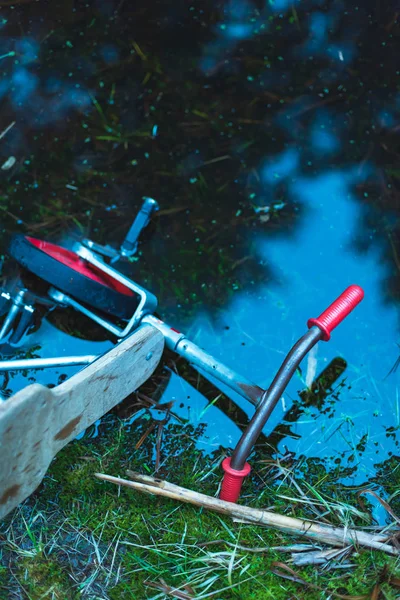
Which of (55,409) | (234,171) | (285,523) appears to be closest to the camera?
(55,409)

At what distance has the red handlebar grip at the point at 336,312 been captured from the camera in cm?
219

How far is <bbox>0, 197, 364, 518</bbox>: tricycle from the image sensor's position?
177cm

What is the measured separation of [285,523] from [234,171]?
5.14 ft

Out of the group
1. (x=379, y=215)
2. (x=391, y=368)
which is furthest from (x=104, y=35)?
(x=391, y=368)

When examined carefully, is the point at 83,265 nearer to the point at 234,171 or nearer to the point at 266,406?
the point at 234,171

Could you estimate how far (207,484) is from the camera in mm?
2342

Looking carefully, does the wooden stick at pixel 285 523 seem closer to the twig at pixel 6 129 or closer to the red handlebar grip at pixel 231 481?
the red handlebar grip at pixel 231 481

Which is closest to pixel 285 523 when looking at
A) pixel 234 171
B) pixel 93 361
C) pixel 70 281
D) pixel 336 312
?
pixel 336 312

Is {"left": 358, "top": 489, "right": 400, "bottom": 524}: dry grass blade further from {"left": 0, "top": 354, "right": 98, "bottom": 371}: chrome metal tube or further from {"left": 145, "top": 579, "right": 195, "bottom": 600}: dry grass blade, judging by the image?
{"left": 0, "top": 354, "right": 98, "bottom": 371}: chrome metal tube

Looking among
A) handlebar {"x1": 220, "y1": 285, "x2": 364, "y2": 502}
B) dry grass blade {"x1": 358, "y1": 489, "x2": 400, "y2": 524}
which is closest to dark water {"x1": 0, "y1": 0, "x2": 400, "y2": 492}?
dry grass blade {"x1": 358, "y1": 489, "x2": 400, "y2": 524}

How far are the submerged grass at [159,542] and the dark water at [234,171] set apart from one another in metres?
0.20

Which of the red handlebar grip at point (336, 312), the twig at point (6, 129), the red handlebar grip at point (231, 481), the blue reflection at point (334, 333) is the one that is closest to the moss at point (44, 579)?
the red handlebar grip at point (231, 481)

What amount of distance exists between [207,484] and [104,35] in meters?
2.25

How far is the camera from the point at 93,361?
205 cm
